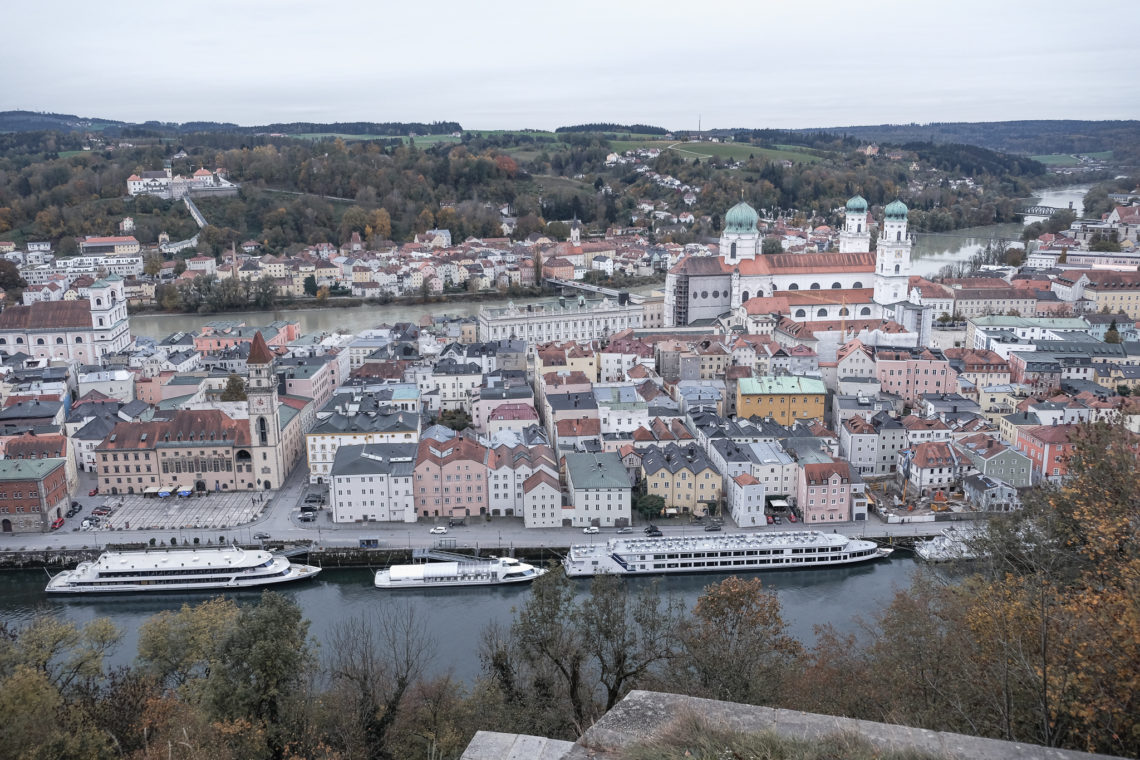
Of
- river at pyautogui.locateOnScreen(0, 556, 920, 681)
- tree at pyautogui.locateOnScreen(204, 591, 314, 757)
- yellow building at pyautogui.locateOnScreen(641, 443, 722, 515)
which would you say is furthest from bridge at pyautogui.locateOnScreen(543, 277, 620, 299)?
tree at pyautogui.locateOnScreen(204, 591, 314, 757)

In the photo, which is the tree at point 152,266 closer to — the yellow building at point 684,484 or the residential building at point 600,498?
the residential building at point 600,498

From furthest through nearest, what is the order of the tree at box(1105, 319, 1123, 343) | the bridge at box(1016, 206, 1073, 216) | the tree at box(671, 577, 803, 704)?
the bridge at box(1016, 206, 1073, 216) < the tree at box(1105, 319, 1123, 343) < the tree at box(671, 577, 803, 704)

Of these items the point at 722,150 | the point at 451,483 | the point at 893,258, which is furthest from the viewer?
the point at 722,150

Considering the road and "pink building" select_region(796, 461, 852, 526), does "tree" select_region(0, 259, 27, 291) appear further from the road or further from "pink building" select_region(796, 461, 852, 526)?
"pink building" select_region(796, 461, 852, 526)

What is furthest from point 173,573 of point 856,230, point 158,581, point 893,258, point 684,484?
point 856,230

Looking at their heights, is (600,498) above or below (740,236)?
below

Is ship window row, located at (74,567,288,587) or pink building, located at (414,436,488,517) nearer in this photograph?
ship window row, located at (74,567,288,587)

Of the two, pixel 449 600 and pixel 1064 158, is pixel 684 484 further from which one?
pixel 1064 158

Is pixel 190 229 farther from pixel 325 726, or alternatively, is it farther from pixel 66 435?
pixel 325 726
